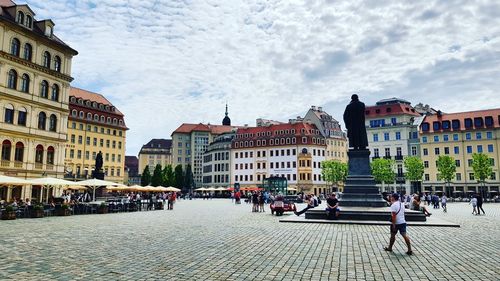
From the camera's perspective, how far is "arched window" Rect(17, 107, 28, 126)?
4017 centimetres

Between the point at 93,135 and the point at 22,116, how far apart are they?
47.0 m

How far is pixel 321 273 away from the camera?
9141 mm

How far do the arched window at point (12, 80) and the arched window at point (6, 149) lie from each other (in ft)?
18.3

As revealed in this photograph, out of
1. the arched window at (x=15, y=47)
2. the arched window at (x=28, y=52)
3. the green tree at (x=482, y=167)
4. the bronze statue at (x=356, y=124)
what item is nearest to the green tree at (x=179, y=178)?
the arched window at (x=28, y=52)

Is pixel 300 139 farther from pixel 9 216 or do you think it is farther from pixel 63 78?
pixel 9 216

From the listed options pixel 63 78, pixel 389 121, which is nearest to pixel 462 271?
pixel 63 78

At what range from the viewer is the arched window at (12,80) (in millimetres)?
38906

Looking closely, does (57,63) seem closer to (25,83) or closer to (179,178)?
(25,83)

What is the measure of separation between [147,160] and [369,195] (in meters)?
160

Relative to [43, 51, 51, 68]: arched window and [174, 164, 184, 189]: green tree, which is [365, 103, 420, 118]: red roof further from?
[43, 51, 51, 68]: arched window

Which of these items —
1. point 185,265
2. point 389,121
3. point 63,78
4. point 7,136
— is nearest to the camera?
point 185,265

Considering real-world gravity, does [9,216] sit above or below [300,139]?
below

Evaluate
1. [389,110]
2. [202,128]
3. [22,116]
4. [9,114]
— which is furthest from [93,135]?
[389,110]

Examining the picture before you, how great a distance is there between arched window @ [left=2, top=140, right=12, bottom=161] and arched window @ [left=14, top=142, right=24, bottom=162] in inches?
34.4
